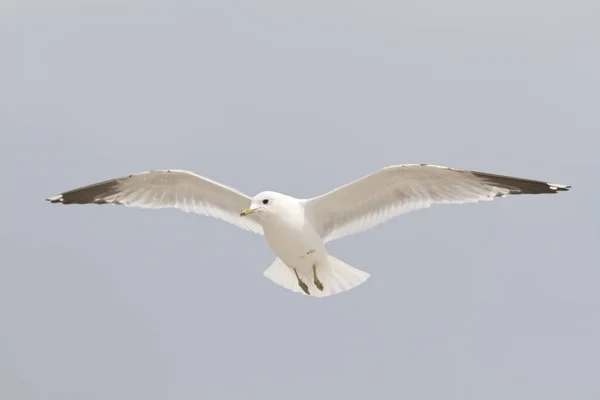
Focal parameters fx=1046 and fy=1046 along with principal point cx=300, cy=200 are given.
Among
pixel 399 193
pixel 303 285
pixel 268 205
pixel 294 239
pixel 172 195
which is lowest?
pixel 303 285

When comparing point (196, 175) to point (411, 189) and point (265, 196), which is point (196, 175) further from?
point (411, 189)

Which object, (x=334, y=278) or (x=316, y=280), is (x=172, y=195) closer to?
(x=316, y=280)

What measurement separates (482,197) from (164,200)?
351cm

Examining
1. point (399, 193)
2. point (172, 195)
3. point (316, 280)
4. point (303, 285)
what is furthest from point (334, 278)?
point (172, 195)

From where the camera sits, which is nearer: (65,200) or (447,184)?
(447,184)

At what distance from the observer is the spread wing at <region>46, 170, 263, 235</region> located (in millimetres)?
11219

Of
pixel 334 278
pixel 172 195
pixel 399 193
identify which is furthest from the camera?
pixel 172 195

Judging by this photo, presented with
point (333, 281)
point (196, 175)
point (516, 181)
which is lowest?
point (333, 281)

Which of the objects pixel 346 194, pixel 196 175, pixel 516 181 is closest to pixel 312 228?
pixel 346 194

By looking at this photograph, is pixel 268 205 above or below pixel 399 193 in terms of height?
above

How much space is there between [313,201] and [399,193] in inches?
34.8

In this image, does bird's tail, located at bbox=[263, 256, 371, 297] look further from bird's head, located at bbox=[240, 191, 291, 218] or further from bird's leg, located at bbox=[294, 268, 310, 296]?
bird's head, located at bbox=[240, 191, 291, 218]

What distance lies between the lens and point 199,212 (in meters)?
11.5

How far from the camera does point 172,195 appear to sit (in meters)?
11.5
